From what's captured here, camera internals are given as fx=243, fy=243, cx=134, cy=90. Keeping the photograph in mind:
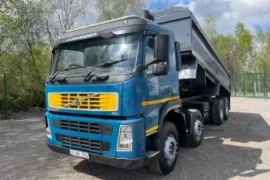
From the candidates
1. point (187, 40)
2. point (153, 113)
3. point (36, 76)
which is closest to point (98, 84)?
point (153, 113)

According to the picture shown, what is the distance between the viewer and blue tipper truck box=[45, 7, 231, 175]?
11.1ft

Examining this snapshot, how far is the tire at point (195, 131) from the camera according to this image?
5520mm

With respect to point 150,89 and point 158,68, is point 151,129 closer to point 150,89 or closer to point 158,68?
point 150,89

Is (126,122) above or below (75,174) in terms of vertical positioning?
above

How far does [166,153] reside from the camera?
420 centimetres

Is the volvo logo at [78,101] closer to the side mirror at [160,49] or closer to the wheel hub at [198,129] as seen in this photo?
the side mirror at [160,49]

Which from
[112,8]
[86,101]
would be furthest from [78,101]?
[112,8]

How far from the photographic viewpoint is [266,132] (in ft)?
23.8

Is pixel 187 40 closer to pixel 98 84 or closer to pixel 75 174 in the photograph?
pixel 98 84

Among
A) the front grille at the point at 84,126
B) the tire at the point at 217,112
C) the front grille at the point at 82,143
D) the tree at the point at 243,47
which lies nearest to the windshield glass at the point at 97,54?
the front grille at the point at 84,126

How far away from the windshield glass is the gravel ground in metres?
1.89

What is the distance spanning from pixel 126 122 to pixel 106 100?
427mm

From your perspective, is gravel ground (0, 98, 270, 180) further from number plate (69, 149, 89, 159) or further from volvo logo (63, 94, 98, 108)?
volvo logo (63, 94, 98, 108)

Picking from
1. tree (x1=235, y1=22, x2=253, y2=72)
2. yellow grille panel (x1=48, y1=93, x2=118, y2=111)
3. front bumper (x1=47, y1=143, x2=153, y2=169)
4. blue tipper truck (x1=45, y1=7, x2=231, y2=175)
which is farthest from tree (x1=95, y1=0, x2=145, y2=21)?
tree (x1=235, y1=22, x2=253, y2=72)
